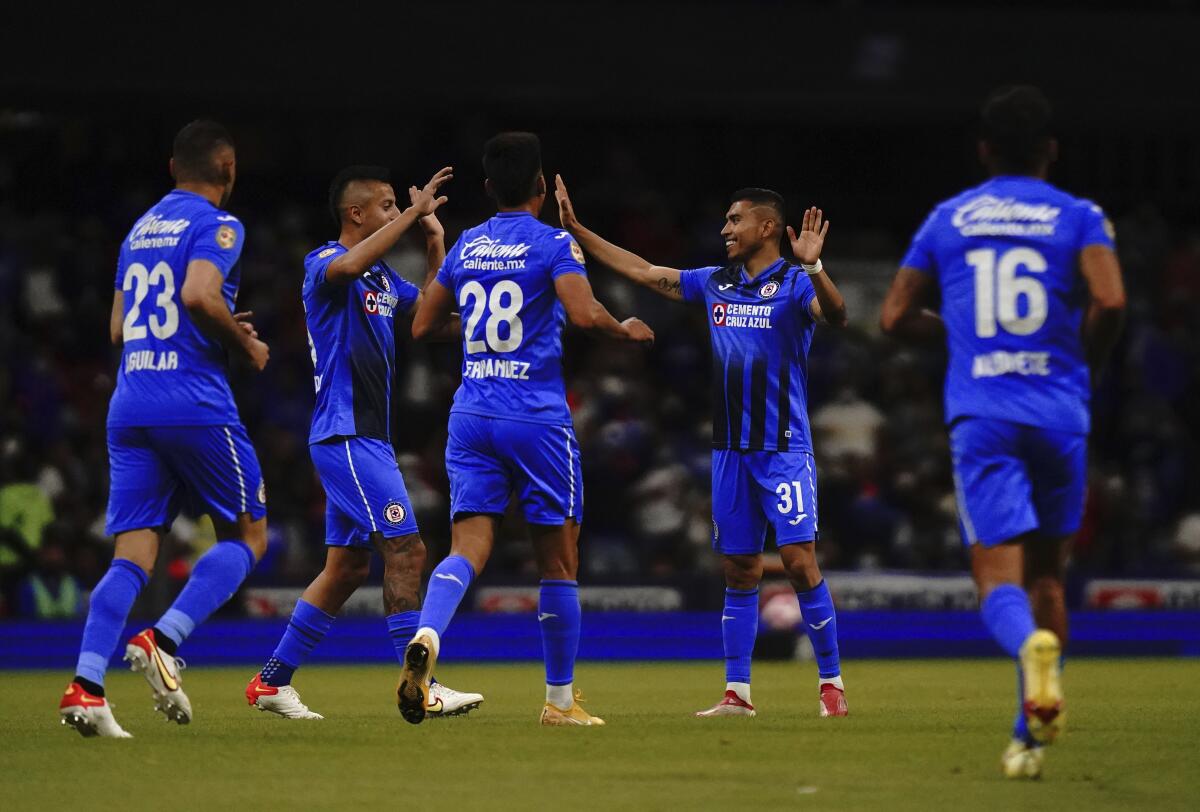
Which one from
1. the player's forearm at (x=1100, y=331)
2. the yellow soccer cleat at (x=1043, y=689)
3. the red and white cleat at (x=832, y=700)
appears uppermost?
the player's forearm at (x=1100, y=331)

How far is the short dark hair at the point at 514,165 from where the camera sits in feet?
27.4

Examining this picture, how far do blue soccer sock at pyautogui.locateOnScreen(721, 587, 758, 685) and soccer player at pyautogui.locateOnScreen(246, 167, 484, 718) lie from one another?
128 centimetres

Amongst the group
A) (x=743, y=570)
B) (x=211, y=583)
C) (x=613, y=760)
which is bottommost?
(x=613, y=760)

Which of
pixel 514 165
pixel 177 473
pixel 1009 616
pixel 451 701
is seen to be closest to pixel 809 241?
pixel 514 165

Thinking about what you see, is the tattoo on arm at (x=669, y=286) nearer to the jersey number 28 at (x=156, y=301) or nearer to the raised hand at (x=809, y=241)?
the raised hand at (x=809, y=241)

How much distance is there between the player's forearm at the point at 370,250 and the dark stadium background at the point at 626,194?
26.0 ft

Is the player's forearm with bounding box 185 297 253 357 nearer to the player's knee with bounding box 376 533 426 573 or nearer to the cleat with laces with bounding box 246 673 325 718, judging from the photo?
the player's knee with bounding box 376 533 426 573

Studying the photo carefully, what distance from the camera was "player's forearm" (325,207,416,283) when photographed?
8430 mm

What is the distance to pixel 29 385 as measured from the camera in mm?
18250

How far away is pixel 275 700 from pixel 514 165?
8.92ft

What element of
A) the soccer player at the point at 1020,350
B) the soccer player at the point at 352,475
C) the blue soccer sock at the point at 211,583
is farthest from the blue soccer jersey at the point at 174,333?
the soccer player at the point at 1020,350

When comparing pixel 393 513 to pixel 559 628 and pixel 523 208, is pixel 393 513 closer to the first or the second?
pixel 559 628

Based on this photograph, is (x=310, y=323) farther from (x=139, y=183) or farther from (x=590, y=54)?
(x=139, y=183)

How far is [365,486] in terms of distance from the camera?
886cm
